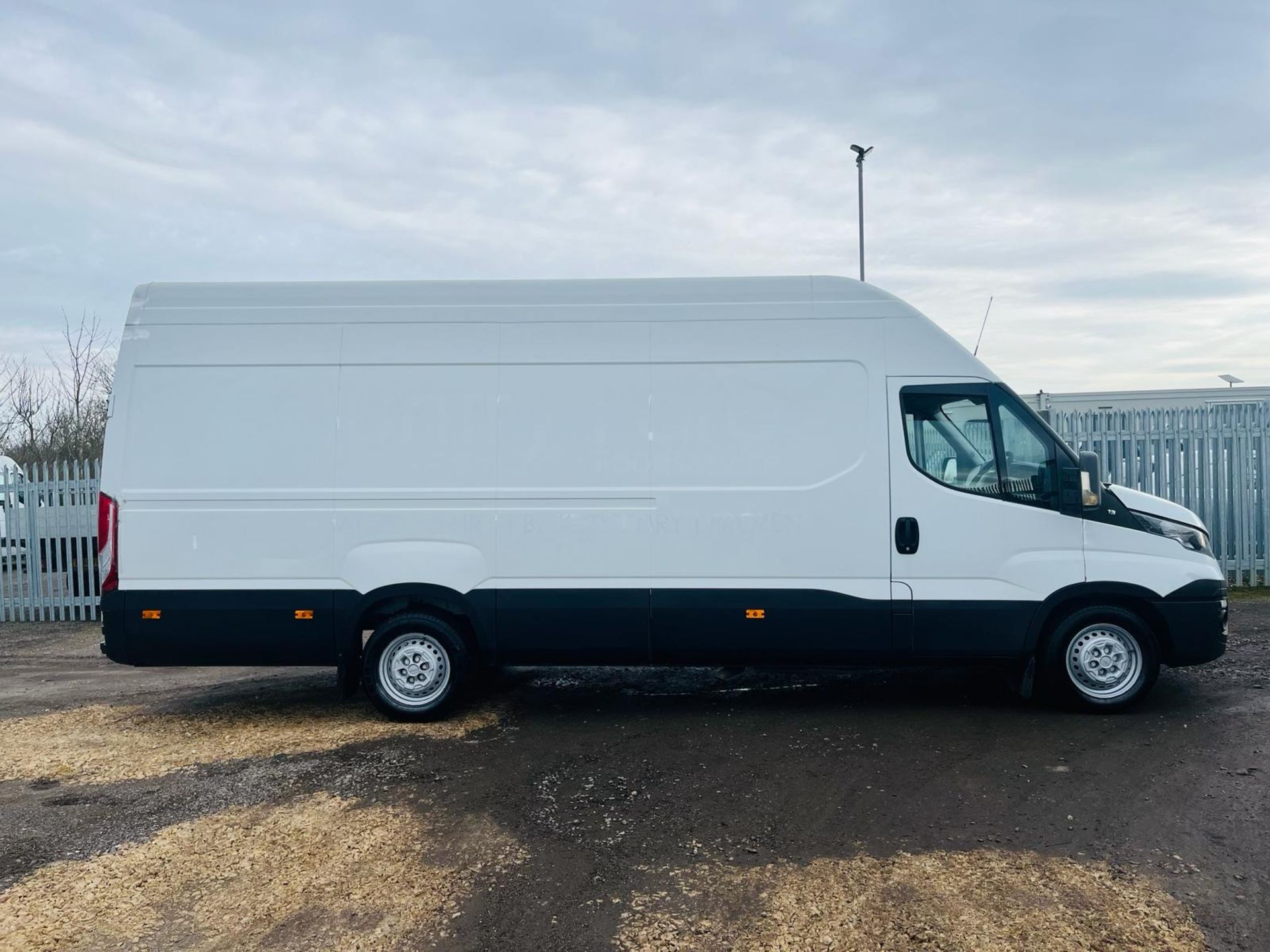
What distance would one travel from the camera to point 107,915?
12.6ft

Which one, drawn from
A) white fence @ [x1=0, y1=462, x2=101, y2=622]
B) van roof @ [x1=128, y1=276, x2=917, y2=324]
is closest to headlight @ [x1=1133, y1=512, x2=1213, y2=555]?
van roof @ [x1=128, y1=276, x2=917, y2=324]

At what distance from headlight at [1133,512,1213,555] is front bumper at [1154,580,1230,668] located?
0.28m

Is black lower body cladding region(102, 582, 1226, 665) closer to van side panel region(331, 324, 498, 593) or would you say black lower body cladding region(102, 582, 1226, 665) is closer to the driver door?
the driver door

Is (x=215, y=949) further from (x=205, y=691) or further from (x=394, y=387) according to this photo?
(x=205, y=691)

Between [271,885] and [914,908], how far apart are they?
264 cm

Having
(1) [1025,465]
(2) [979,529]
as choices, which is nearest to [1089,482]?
(1) [1025,465]

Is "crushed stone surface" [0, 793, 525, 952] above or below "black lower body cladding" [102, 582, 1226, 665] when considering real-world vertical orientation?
below

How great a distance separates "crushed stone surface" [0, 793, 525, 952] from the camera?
3646 millimetres

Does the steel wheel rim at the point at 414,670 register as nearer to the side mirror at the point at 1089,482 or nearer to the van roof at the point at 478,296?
the van roof at the point at 478,296

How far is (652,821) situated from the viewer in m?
4.71

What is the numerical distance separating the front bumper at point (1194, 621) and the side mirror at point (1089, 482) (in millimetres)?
788

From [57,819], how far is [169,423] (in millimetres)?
2520

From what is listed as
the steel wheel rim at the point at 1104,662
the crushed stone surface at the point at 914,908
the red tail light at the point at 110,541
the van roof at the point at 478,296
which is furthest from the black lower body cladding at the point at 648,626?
the crushed stone surface at the point at 914,908

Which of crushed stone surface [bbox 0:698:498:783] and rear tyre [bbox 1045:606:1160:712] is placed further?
rear tyre [bbox 1045:606:1160:712]
